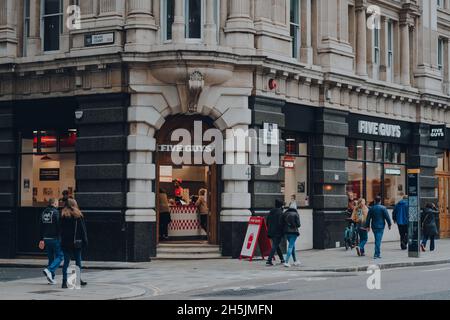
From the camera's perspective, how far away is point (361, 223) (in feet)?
93.1

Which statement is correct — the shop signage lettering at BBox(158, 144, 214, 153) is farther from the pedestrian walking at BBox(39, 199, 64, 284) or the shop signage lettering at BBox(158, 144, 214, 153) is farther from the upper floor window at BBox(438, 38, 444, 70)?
the upper floor window at BBox(438, 38, 444, 70)

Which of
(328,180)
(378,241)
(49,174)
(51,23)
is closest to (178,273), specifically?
(378,241)

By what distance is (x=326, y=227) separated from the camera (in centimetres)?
3083

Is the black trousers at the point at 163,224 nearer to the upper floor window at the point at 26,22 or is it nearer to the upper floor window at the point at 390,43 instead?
the upper floor window at the point at 26,22

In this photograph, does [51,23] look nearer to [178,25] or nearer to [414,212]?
[178,25]

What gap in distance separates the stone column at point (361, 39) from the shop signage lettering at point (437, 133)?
562 centimetres

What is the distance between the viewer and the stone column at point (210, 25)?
2630 centimetres

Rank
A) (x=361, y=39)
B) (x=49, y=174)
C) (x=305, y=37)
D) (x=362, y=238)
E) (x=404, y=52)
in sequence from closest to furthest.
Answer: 1. (x=362, y=238)
2. (x=49, y=174)
3. (x=305, y=37)
4. (x=361, y=39)
5. (x=404, y=52)

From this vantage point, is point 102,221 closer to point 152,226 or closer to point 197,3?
point 152,226

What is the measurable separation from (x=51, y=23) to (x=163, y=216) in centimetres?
728

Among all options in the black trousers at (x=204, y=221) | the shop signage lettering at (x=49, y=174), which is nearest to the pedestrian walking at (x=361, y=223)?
the black trousers at (x=204, y=221)
